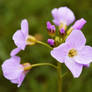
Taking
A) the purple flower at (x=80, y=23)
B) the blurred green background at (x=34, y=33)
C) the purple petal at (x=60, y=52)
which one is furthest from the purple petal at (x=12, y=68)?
the blurred green background at (x=34, y=33)

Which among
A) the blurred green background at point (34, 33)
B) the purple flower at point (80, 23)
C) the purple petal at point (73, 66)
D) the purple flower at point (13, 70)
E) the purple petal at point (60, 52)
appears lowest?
the blurred green background at point (34, 33)

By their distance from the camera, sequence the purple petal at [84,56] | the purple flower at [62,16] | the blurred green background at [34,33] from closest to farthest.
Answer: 1. the purple petal at [84,56]
2. the purple flower at [62,16]
3. the blurred green background at [34,33]

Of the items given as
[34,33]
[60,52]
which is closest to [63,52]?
[60,52]

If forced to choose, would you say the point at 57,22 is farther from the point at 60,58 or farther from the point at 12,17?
the point at 12,17

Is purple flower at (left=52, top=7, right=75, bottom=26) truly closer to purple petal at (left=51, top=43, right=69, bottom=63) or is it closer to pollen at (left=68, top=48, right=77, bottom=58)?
pollen at (left=68, top=48, right=77, bottom=58)

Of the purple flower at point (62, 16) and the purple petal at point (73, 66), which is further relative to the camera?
the purple flower at point (62, 16)

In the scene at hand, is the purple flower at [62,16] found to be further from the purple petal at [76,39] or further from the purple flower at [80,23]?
the purple petal at [76,39]

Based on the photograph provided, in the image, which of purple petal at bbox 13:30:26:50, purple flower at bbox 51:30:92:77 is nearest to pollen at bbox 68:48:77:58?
purple flower at bbox 51:30:92:77
